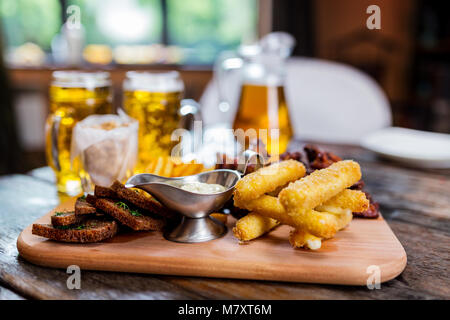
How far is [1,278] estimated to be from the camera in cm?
70

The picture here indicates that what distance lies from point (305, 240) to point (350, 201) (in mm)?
113

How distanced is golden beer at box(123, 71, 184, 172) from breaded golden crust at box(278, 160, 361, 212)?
0.58 metres

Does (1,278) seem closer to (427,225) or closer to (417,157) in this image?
(427,225)

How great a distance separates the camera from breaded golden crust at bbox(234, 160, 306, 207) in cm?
77

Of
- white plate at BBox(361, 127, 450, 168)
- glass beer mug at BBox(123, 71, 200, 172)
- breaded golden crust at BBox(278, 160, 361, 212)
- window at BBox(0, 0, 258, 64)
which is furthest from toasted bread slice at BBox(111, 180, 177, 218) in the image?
window at BBox(0, 0, 258, 64)

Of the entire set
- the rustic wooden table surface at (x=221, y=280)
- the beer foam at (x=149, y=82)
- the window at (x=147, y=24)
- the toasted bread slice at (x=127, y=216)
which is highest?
the window at (x=147, y=24)

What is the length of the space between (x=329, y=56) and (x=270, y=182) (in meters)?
5.64

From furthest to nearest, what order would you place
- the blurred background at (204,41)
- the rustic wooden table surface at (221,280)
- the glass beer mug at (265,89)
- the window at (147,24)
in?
the window at (147,24)
the blurred background at (204,41)
the glass beer mug at (265,89)
the rustic wooden table surface at (221,280)

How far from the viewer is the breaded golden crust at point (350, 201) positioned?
778mm

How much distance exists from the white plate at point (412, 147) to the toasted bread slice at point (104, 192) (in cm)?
98

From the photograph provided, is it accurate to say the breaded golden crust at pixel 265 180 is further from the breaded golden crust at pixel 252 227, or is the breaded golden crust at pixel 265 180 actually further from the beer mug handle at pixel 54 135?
the beer mug handle at pixel 54 135

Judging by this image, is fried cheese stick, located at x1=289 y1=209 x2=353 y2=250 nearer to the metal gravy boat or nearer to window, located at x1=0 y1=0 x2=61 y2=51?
the metal gravy boat

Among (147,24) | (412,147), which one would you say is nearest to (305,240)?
(412,147)

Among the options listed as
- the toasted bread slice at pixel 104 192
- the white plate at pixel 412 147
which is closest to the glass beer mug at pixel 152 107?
the toasted bread slice at pixel 104 192
